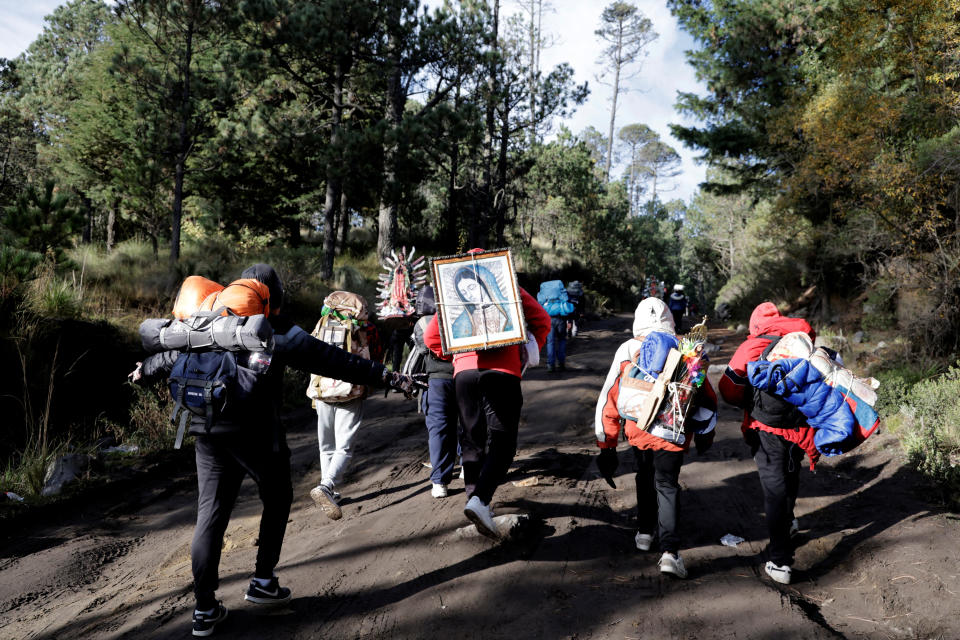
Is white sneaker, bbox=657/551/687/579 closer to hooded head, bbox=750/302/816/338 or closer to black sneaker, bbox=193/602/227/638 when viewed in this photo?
hooded head, bbox=750/302/816/338

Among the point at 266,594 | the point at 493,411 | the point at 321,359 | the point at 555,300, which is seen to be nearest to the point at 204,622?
the point at 266,594

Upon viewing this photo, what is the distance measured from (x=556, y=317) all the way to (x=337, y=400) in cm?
673

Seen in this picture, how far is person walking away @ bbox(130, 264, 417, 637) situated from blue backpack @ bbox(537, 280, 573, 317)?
7.99 m

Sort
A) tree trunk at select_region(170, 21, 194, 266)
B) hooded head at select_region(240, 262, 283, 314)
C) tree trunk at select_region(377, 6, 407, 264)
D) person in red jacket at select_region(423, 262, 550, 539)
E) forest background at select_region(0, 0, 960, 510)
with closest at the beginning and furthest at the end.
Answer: hooded head at select_region(240, 262, 283, 314), person in red jacket at select_region(423, 262, 550, 539), forest background at select_region(0, 0, 960, 510), tree trunk at select_region(170, 21, 194, 266), tree trunk at select_region(377, 6, 407, 264)

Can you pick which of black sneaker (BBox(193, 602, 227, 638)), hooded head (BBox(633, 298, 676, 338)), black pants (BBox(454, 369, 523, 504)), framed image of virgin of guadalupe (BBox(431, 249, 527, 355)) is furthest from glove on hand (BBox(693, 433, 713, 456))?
black sneaker (BBox(193, 602, 227, 638))

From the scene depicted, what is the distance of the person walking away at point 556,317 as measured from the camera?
439 inches

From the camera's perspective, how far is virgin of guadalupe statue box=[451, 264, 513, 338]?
4016 millimetres

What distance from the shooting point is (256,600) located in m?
3.29

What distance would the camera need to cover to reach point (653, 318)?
3932 millimetres

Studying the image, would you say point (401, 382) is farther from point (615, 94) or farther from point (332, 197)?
point (615, 94)

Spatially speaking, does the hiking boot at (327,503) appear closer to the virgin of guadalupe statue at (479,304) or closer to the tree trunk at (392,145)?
the virgin of guadalupe statue at (479,304)

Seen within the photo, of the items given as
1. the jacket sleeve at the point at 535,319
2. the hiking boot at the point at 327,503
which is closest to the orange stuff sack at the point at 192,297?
the jacket sleeve at the point at 535,319

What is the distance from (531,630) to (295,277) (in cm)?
1187

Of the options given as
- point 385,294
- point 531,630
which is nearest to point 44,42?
point 385,294
